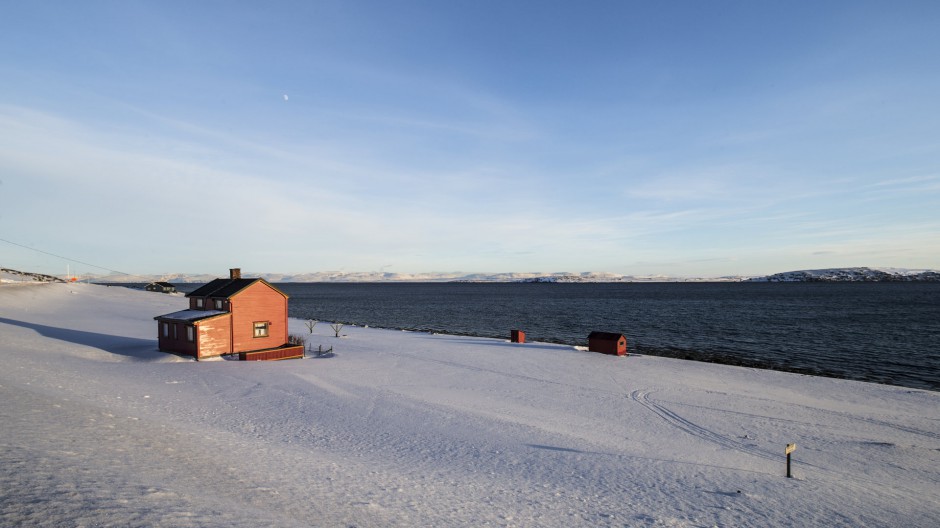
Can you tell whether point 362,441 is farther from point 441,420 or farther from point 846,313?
point 846,313

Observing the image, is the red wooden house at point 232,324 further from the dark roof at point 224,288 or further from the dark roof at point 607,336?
the dark roof at point 607,336

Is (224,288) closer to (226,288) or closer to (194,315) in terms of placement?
(226,288)

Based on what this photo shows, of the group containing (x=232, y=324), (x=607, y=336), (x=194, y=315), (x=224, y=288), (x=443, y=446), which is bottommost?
(x=443, y=446)

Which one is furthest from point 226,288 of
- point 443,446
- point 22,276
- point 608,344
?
point 22,276

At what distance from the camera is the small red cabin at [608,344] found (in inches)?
1688

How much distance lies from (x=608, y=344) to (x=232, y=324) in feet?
104

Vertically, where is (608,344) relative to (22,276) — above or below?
below

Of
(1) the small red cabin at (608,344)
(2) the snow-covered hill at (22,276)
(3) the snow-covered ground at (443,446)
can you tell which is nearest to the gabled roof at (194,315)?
(3) the snow-covered ground at (443,446)

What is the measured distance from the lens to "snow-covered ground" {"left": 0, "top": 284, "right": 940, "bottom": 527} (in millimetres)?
11562

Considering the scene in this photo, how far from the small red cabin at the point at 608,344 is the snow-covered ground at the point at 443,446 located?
8.24 meters

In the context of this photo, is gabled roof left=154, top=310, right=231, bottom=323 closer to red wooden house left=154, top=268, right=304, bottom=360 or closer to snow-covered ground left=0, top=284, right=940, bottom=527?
red wooden house left=154, top=268, right=304, bottom=360

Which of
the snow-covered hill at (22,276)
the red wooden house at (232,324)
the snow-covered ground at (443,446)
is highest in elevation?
the snow-covered hill at (22,276)

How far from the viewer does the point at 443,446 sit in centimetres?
1755

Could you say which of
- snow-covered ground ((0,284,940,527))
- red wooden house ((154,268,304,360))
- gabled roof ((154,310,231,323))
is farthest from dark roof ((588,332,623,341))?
gabled roof ((154,310,231,323))
